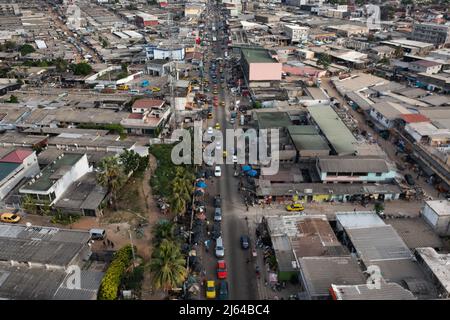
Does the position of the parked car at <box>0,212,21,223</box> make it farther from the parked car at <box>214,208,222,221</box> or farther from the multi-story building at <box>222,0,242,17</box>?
the multi-story building at <box>222,0,242,17</box>

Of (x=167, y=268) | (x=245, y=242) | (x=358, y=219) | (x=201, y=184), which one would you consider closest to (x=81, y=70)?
(x=201, y=184)

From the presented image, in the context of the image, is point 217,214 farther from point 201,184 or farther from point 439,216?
point 439,216

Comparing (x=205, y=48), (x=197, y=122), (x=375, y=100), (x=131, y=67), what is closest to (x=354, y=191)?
(x=197, y=122)

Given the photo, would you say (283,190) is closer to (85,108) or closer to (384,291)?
(384,291)

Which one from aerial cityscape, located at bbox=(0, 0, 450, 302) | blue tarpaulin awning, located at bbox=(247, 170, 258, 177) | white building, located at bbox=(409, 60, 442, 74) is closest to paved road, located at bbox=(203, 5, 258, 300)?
aerial cityscape, located at bbox=(0, 0, 450, 302)

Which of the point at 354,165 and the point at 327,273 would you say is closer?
the point at 327,273

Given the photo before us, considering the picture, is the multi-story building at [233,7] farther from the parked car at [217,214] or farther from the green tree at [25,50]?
the parked car at [217,214]
